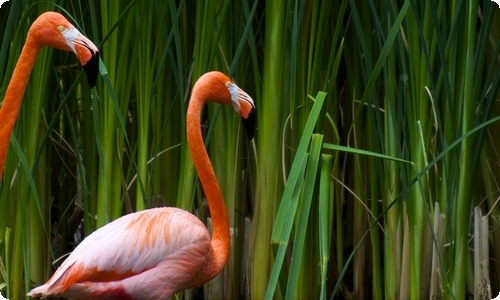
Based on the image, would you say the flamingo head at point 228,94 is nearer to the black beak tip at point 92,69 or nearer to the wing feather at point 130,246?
the wing feather at point 130,246

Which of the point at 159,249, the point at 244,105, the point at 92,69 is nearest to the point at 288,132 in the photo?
the point at 244,105

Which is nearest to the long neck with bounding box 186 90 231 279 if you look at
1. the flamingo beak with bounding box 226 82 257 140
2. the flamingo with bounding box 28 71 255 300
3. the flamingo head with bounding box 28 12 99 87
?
the flamingo with bounding box 28 71 255 300

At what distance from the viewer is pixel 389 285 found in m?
3.96

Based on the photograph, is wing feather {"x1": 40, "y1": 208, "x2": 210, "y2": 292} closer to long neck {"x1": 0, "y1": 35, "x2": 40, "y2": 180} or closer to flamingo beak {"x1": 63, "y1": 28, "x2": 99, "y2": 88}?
long neck {"x1": 0, "y1": 35, "x2": 40, "y2": 180}

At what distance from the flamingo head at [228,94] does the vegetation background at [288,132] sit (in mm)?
131

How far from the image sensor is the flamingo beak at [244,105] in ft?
12.2

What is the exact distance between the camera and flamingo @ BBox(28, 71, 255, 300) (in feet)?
11.5

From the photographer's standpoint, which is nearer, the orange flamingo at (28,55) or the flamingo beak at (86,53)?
the flamingo beak at (86,53)

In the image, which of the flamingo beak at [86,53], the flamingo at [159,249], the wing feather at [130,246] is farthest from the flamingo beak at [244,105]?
the flamingo beak at [86,53]

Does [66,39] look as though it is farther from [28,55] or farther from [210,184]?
[210,184]

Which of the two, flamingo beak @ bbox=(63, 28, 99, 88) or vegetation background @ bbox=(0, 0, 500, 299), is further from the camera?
vegetation background @ bbox=(0, 0, 500, 299)

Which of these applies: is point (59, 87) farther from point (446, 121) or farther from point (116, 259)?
point (446, 121)

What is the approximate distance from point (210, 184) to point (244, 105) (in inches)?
12.7

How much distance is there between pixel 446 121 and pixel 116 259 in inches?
50.8
